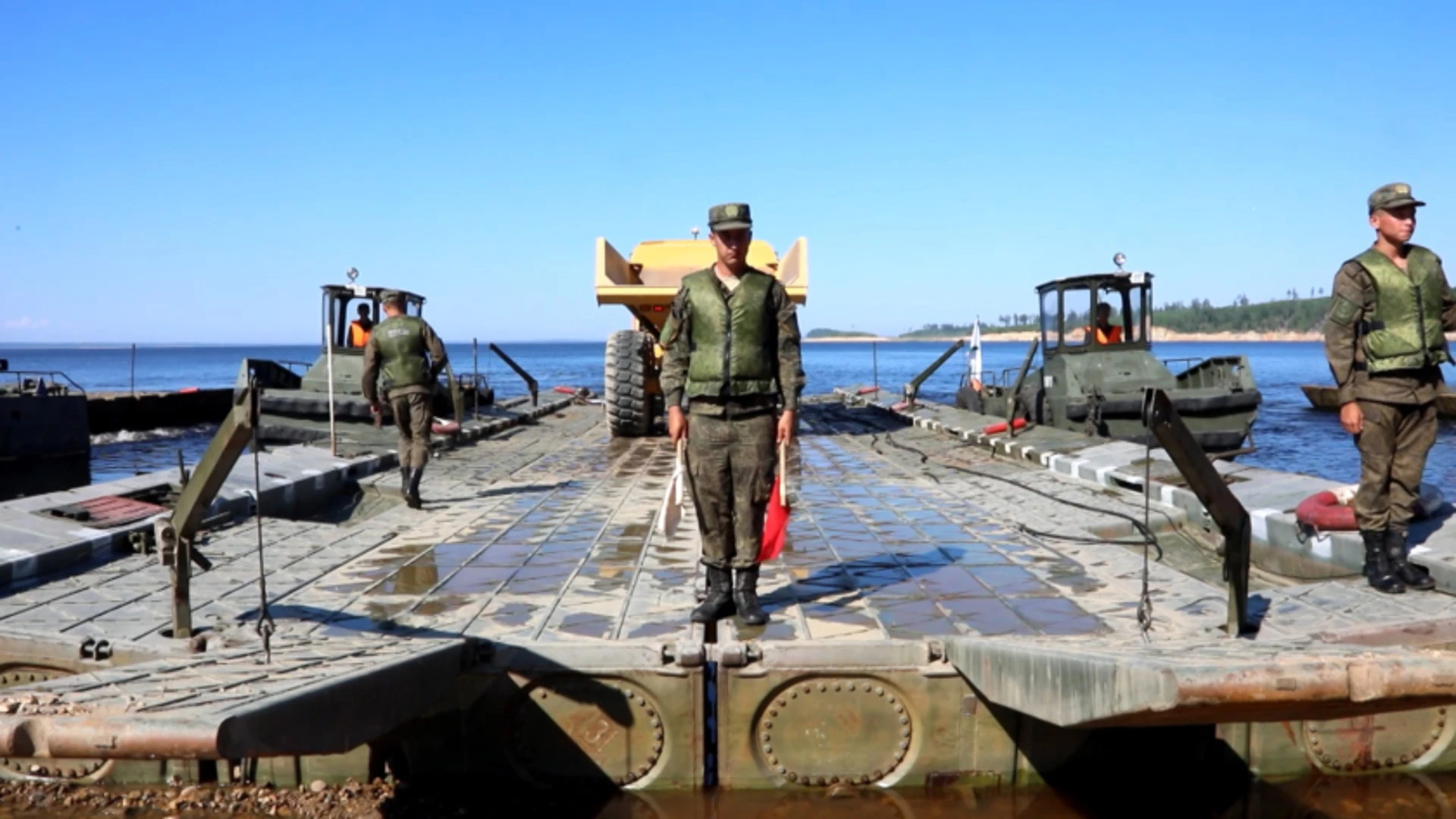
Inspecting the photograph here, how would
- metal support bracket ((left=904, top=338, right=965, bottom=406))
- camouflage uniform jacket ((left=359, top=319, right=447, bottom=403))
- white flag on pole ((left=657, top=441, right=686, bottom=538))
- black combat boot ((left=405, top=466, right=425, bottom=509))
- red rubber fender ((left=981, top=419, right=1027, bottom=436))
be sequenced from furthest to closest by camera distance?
metal support bracket ((left=904, top=338, right=965, bottom=406))
red rubber fender ((left=981, top=419, right=1027, bottom=436))
camouflage uniform jacket ((left=359, top=319, right=447, bottom=403))
black combat boot ((left=405, top=466, right=425, bottom=509))
white flag on pole ((left=657, top=441, right=686, bottom=538))

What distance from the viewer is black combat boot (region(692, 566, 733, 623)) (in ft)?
16.5

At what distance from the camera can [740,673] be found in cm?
439

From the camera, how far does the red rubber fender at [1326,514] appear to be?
5.66 metres

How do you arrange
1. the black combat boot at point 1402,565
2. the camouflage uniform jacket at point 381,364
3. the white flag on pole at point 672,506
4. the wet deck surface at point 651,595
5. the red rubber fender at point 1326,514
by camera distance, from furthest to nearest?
the camouflage uniform jacket at point 381,364 < the red rubber fender at point 1326,514 < the white flag on pole at point 672,506 < the black combat boot at point 1402,565 < the wet deck surface at point 651,595

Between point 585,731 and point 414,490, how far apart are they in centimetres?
465

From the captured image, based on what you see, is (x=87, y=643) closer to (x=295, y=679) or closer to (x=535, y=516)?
(x=295, y=679)

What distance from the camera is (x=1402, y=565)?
5.12 m

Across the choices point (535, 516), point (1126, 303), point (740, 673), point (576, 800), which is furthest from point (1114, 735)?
point (1126, 303)

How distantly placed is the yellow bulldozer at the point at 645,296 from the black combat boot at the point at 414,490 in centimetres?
563

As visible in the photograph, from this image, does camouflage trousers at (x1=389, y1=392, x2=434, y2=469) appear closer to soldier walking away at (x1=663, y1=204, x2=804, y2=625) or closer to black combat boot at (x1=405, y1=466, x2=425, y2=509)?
black combat boot at (x1=405, y1=466, x2=425, y2=509)

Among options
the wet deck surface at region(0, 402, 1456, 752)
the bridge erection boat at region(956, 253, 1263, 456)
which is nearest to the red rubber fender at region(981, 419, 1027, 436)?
the bridge erection boat at region(956, 253, 1263, 456)

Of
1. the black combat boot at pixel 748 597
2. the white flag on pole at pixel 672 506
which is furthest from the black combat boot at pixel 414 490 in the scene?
the black combat boot at pixel 748 597

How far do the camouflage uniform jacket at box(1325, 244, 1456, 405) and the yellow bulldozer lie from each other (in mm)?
8756

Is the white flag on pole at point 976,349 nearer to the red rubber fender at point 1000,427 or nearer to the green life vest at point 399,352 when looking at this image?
the red rubber fender at point 1000,427
